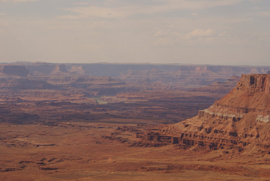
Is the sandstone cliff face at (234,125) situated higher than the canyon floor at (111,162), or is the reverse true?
the sandstone cliff face at (234,125)

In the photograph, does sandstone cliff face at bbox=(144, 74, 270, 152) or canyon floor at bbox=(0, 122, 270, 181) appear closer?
canyon floor at bbox=(0, 122, 270, 181)

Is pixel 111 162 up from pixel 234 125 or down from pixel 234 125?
down

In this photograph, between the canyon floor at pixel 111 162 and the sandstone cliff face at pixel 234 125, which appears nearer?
the canyon floor at pixel 111 162

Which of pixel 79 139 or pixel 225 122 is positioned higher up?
pixel 225 122

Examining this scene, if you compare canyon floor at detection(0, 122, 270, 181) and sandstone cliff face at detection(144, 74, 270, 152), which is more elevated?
sandstone cliff face at detection(144, 74, 270, 152)

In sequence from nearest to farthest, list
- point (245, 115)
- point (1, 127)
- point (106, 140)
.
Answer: point (245, 115)
point (106, 140)
point (1, 127)

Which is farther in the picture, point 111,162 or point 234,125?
point 234,125

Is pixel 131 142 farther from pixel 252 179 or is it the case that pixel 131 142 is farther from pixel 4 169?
pixel 252 179

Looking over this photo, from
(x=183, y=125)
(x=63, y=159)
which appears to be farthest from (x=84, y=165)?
(x=183, y=125)
